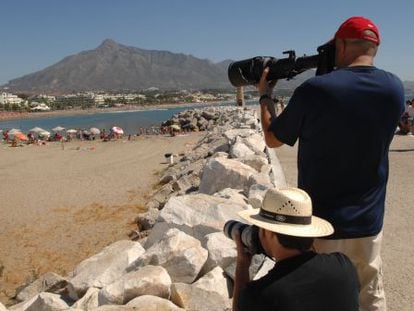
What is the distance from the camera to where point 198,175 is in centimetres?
1001

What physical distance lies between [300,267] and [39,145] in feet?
99.6

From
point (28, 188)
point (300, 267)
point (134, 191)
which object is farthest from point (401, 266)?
point (28, 188)

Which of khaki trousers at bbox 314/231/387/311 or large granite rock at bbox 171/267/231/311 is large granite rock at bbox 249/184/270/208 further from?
khaki trousers at bbox 314/231/387/311

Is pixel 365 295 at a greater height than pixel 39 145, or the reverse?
pixel 365 295

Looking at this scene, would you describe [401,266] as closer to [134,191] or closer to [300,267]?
[300,267]

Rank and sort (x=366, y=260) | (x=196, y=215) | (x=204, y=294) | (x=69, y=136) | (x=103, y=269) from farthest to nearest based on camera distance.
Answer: (x=69, y=136)
(x=196, y=215)
(x=103, y=269)
(x=204, y=294)
(x=366, y=260)

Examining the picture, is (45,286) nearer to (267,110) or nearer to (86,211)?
(267,110)

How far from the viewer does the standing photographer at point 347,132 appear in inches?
88.6

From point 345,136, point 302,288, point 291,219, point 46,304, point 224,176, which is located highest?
point 345,136

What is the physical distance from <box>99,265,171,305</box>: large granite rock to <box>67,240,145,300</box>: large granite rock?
2.14 feet

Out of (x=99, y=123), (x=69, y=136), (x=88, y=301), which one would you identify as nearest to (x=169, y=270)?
(x=88, y=301)

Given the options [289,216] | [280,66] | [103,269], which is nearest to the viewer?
[289,216]

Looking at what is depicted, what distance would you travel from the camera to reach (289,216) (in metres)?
1.98

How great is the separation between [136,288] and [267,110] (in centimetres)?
180
